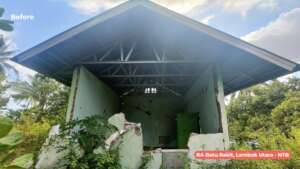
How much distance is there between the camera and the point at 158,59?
5914 millimetres

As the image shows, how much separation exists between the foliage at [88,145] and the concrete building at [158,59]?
3.52ft

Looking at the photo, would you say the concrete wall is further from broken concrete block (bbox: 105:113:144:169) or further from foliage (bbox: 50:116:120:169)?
broken concrete block (bbox: 105:113:144:169)

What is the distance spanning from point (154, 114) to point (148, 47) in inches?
198

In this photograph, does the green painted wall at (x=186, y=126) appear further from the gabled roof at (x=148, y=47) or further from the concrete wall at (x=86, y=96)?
the concrete wall at (x=86, y=96)

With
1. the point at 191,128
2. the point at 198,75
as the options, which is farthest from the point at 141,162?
the point at 198,75

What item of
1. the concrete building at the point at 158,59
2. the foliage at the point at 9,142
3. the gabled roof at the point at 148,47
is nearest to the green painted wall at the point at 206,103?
the concrete building at the point at 158,59

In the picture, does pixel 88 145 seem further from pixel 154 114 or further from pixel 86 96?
pixel 154 114

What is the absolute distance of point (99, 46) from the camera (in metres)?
6.49

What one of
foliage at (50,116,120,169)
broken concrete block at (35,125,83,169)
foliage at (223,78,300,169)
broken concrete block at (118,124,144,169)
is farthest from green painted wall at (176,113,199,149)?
foliage at (223,78,300,169)

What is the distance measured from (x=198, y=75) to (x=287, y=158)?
12.9ft

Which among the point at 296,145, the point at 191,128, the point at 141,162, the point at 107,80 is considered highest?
the point at 107,80

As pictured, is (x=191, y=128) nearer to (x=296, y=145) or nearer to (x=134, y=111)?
(x=296, y=145)

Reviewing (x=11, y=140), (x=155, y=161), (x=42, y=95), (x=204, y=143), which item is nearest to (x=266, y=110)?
(x=204, y=143)

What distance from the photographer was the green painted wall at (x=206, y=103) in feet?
19.7
